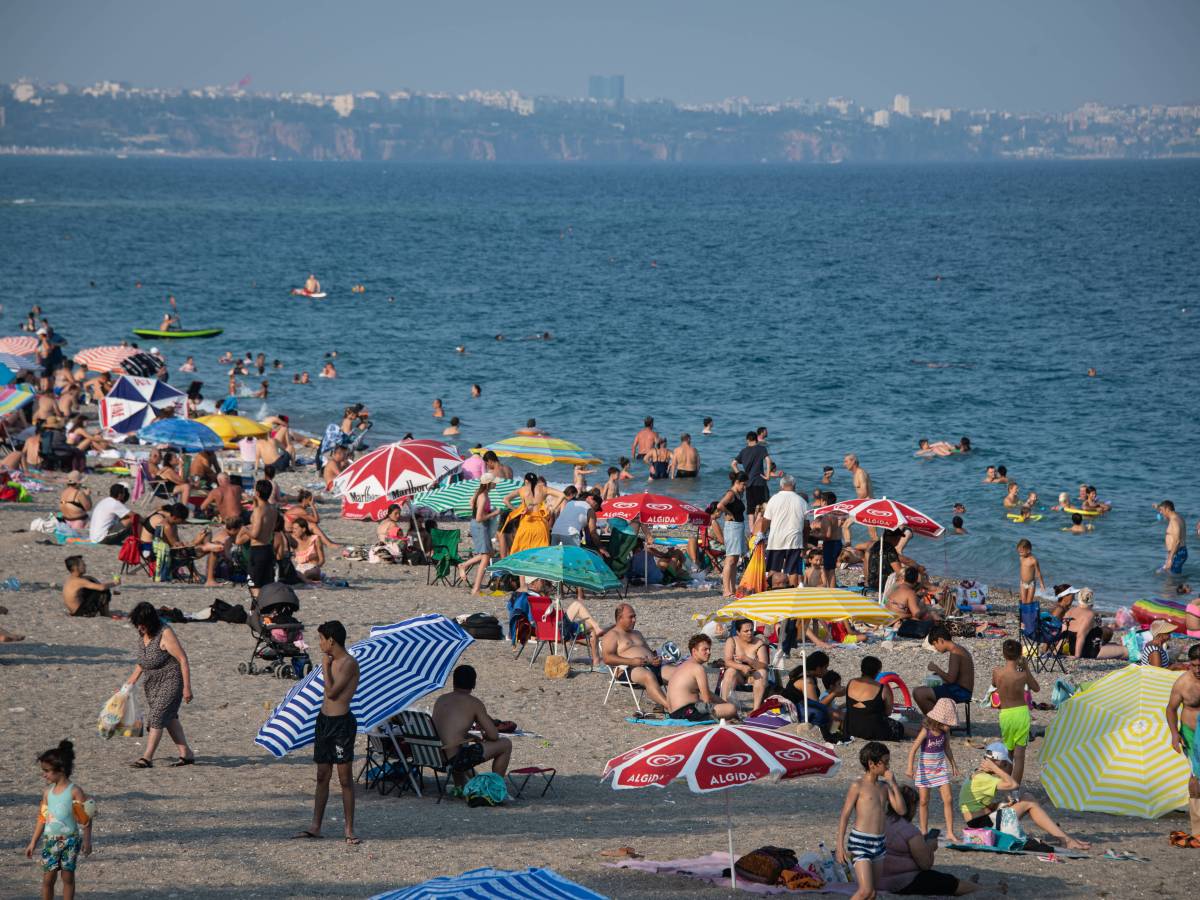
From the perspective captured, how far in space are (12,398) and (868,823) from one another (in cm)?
2054

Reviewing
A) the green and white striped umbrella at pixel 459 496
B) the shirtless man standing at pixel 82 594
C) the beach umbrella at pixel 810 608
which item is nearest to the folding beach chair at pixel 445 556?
the green and white striped umbrella at pixel 459 496

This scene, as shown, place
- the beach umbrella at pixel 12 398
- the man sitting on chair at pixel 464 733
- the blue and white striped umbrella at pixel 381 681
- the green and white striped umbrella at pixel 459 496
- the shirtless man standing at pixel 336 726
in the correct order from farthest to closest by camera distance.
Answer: the beach umbrella at pixel 12 398 → the green and white striped umbrella at pixel 459 496 → the man sitting on chair at pixel 464 733 → the blue and white striped umbrella at pixel 381 681 → the shirtless man standing at pixel 336 726

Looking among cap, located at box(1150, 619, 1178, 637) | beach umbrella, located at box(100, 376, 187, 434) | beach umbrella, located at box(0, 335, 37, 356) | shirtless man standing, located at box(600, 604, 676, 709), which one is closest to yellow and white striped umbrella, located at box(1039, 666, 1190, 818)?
shirtless man standing, located at box(600, 604, 676, 709)

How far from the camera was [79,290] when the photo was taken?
62.5 metres

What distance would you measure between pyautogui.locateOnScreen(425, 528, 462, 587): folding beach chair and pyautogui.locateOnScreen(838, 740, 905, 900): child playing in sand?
10.3 m

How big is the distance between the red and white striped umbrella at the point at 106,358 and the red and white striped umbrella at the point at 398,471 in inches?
544

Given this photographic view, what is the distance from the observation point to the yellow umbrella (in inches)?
976

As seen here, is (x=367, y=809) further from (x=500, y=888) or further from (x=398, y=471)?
(x=398, y=471)

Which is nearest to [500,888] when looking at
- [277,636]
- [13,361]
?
[277,636]

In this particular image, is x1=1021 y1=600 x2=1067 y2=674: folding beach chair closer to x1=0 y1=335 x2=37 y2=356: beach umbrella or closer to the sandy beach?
the sandy beach

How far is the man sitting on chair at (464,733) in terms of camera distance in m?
11.0

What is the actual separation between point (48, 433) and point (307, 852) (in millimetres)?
17469

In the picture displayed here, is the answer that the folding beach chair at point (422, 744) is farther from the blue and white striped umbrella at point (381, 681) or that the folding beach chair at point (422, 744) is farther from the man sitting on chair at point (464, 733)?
the blue and white striped umbrella at point (381, 681)

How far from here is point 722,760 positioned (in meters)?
9.08
